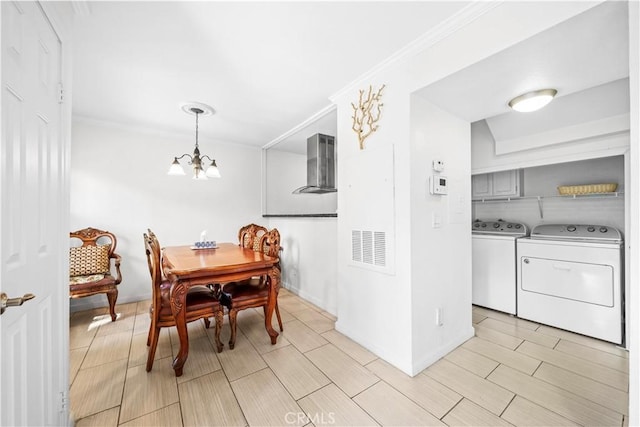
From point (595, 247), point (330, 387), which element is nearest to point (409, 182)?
point (330, 387)

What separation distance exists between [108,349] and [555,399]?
3270 mm

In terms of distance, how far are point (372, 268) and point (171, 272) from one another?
59.5 inches

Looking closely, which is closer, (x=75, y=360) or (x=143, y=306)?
(x=75, y=360)

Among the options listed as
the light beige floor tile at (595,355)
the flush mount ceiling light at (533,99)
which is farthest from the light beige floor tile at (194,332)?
the flush mount ceiling light at (533,99)

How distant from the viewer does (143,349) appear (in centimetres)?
211

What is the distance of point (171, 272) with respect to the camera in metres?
1.73

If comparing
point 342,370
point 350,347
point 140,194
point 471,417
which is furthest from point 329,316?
point 140,194

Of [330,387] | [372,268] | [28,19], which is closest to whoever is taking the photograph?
[28,19]

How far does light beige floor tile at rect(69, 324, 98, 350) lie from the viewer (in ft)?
7.13

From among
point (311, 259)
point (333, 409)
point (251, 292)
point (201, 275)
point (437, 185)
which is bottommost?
point (333, 409)

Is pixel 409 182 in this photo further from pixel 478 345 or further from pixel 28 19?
pixel 28 19

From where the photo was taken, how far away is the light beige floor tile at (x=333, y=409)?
1.38 metres

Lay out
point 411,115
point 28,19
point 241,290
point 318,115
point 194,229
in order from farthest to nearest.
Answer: point 194,229 → point 318,115 → point 241,290 → point 411,115 → point 28,19

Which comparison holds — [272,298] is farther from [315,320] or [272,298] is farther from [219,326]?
[315,320]
